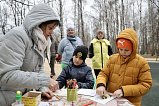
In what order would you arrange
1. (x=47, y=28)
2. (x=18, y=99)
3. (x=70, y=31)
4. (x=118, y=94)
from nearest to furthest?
(x=18, y=99)
(x=47, y=28)
(x=118, y=94)
(x=70, y=31)

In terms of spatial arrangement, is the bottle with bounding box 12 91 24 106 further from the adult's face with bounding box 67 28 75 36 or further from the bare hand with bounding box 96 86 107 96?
the adult's face with bounding box 67 28 75 36

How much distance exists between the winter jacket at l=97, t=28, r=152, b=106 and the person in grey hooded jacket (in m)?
0.78

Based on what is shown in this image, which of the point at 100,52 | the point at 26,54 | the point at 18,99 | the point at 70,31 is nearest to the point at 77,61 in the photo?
the point at 26,54

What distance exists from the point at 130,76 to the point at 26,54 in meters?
1.10

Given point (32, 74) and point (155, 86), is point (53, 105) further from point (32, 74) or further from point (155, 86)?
point (155, 86)

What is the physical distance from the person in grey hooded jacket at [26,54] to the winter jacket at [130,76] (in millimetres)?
781

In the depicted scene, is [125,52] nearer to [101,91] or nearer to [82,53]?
[101,91]

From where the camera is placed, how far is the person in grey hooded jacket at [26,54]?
1.93 m

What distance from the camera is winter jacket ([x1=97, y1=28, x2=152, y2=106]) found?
8.57ft

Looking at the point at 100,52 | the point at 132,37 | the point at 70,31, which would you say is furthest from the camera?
the point at 100,52

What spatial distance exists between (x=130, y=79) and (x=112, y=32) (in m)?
34.2

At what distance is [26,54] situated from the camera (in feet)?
6.90

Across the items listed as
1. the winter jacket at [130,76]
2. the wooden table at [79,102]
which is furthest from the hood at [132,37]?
the wooden table at [79,102]

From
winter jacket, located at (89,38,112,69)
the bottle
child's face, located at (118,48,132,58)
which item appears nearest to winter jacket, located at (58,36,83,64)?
winter jacket, located at (89,38,112,69)
